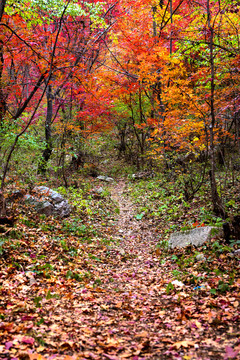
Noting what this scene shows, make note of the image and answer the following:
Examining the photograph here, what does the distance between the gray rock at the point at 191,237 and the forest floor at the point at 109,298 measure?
24 cm

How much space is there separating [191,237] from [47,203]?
4.22 m

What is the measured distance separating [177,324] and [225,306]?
745mm

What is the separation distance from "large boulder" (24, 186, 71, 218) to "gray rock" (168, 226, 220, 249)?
11.3ft

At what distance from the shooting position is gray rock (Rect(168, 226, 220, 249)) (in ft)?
18.6

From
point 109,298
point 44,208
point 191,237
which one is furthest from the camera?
point 44,208

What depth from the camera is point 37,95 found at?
14508 mm

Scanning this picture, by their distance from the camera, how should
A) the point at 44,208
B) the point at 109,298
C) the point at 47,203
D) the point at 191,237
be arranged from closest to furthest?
the point at 109,298 → the point at 191,237 → the point at 44,208 → the point at 47,203

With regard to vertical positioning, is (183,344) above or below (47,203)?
below

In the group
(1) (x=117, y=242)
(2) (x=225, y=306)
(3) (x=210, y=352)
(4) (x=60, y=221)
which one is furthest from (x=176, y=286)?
(4) (x=60, y=221)

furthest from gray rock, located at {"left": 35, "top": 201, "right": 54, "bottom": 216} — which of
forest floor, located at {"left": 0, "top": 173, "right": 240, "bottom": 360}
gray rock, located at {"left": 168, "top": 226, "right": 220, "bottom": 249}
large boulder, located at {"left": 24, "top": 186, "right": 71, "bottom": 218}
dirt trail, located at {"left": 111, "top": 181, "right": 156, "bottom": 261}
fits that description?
gray rock, located at {"left": 168, "top": 226, "right": 220, "bottom": 249}

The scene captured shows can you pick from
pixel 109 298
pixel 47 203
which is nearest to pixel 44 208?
pixel 47 203

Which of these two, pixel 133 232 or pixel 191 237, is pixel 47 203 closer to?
pixel 133 232

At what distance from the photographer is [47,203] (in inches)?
294

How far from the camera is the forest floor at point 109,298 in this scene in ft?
8.91
